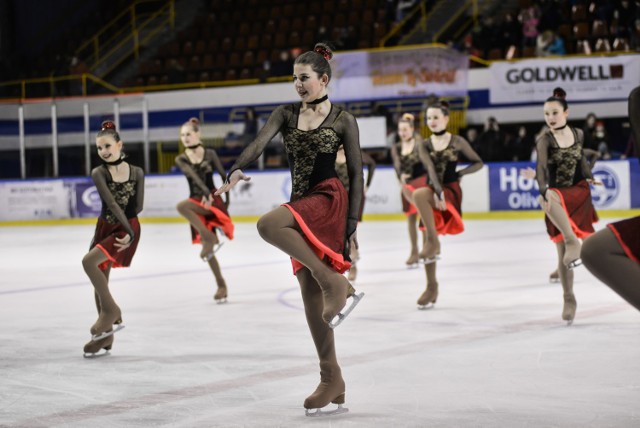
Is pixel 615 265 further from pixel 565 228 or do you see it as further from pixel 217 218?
pixel 217 218

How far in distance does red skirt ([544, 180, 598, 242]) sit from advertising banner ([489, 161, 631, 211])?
917cm

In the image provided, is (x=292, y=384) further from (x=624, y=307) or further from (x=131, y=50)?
(x=131, y=50)

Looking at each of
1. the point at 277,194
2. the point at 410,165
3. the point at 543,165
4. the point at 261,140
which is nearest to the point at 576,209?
the point at 543,165

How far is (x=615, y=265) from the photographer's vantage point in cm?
293

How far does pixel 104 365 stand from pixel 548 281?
4.76 metres

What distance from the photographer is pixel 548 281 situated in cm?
893

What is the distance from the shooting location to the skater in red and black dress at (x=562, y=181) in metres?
6.68

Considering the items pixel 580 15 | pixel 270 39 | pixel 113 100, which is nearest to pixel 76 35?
pixel 270 39

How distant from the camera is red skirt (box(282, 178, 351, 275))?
13.5 ft

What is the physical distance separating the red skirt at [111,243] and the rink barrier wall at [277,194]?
34.7 feet

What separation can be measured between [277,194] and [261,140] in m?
14.1

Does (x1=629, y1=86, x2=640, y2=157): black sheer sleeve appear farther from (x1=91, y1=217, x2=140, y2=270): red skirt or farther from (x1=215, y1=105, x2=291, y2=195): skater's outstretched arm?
(x1=91, y1=217, x2=140, y2=270): red skirt

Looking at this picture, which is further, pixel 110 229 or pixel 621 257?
pixel 110 229

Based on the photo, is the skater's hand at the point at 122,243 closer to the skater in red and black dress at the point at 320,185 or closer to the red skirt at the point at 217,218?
the skater in red and black dress at the point at 320,185
